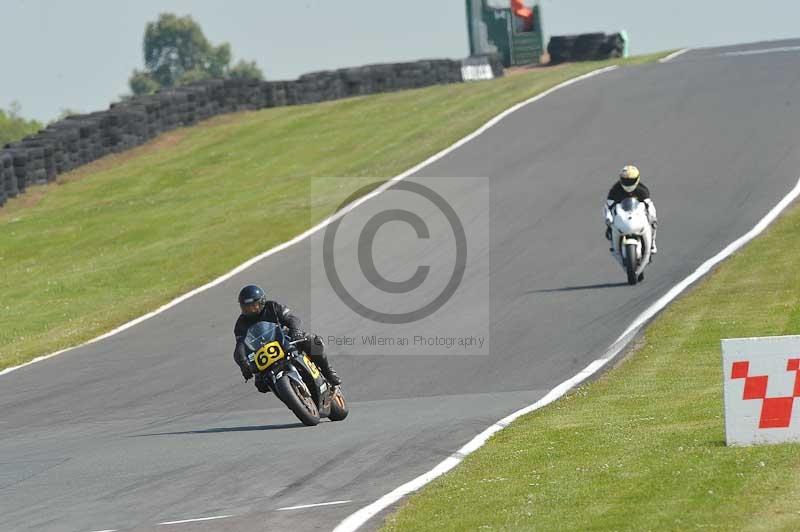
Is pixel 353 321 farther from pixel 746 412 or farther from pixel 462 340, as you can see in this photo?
pixel 746 412

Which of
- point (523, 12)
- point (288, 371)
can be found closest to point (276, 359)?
point (288, 371)

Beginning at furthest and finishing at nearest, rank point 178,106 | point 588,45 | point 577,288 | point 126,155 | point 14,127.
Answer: point 14,127
point 588,45
point 178,106
point 126,155
point 577,288

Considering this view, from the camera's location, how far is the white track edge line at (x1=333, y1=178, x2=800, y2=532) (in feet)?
31.8

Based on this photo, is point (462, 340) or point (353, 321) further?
point (353, 321)

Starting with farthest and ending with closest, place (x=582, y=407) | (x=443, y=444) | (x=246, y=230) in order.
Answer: (x=246, y=230) < (x=582, y=407) < (x=443, y=444)

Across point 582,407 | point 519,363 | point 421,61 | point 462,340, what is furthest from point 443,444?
point 421,61

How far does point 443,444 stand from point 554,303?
8789 mm

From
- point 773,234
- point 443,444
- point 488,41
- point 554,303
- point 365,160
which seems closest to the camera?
point 443,444

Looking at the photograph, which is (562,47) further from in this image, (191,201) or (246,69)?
(246,69)

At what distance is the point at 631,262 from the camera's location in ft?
70.8

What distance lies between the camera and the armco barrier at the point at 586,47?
49625mm

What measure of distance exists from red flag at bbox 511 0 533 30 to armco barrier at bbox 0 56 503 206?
460 centimetres

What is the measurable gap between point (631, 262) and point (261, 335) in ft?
29.6

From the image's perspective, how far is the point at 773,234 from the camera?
2372cm
